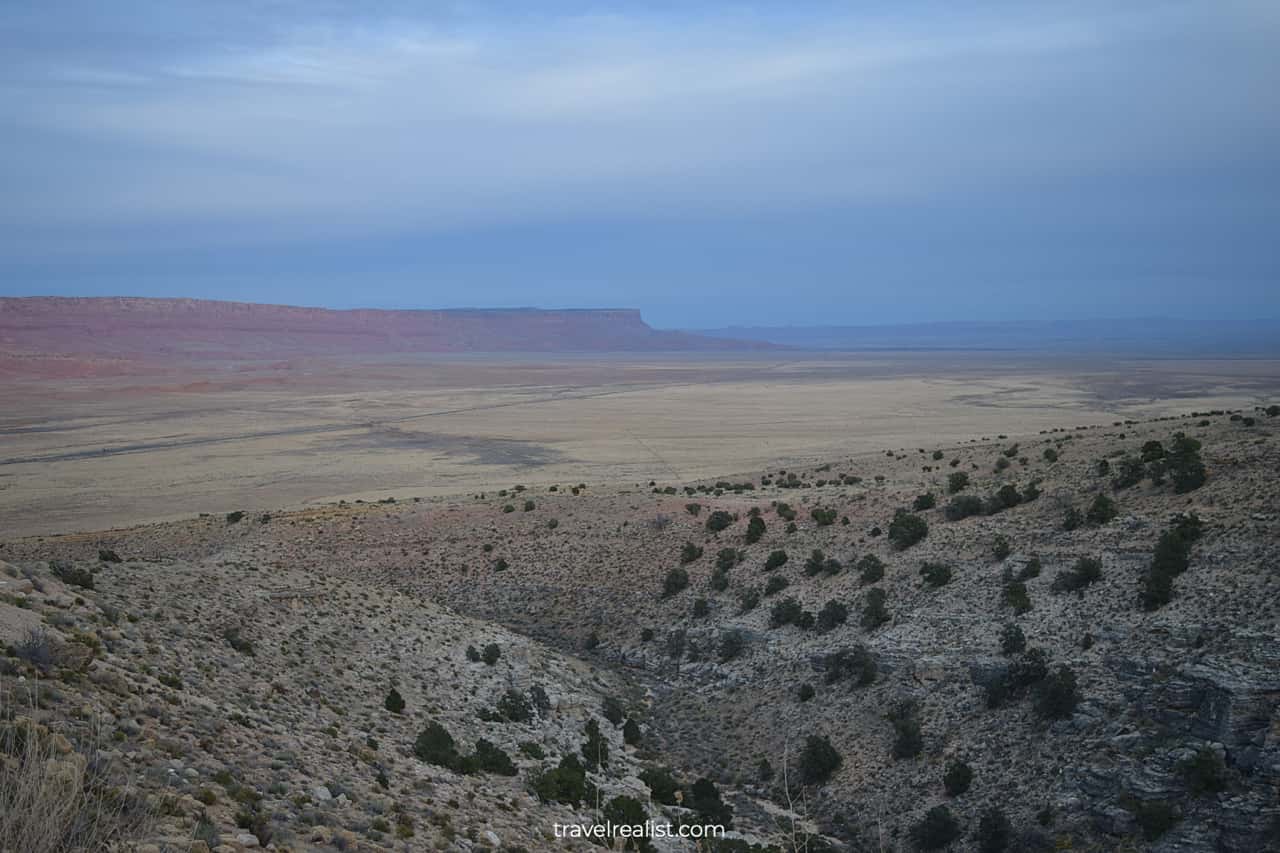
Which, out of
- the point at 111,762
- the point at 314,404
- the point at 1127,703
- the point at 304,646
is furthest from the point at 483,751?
the point at 314,404

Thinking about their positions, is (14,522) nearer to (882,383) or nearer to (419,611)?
(419,611)

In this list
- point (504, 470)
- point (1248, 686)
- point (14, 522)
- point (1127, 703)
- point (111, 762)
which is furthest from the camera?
point (504, 470)

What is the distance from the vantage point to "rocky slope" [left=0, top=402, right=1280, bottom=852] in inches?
458

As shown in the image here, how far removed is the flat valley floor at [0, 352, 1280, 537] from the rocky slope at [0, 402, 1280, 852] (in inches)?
962

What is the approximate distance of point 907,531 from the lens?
21984 millimetres

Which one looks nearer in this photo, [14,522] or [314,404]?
[14,522]

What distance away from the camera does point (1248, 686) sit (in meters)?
12.2

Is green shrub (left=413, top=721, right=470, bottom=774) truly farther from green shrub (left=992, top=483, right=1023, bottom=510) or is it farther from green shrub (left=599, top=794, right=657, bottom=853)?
green shrub (left=992, top=483, right=1023, bottom=510)

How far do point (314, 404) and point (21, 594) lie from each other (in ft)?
302

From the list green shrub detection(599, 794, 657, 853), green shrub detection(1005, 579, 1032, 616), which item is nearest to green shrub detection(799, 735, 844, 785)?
green shrub detection(599, 794, 657, 853)

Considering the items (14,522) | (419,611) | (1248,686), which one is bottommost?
(14,522)

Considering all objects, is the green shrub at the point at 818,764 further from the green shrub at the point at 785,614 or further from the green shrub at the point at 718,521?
the green shrub at the point at 718,521

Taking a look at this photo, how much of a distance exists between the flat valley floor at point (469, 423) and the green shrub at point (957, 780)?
3577 centimetres

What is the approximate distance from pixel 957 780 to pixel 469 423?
237 ft
